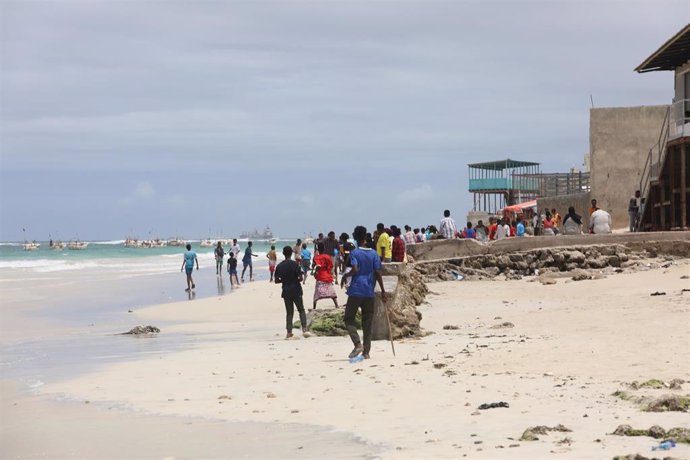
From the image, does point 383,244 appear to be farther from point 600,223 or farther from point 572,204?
point 572,204

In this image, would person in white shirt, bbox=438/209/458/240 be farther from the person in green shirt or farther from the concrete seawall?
the person in green shirt

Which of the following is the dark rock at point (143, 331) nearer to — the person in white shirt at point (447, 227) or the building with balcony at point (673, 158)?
the person in white shirt at point (447, 227)

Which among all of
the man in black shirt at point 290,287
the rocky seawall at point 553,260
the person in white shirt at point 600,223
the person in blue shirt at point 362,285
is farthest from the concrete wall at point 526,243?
the person in blue shirt at point 362,285

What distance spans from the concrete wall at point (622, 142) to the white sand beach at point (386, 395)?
692 inches

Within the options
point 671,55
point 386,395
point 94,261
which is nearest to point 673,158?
point 671,55

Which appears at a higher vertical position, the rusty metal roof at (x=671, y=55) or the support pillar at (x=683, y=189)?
the rusty metal roof at (x=671, y=55)

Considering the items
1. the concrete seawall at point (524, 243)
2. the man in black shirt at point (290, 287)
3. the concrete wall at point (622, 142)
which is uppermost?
the concrete wall at point (622, 142)

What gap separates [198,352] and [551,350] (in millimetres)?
5211

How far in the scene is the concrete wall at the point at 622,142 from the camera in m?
32.0

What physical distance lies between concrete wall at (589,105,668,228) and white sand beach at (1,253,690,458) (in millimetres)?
17581

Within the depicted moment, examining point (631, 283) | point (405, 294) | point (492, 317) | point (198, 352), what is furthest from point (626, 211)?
point (198, 352)

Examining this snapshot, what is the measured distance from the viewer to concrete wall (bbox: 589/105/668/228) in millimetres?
32000

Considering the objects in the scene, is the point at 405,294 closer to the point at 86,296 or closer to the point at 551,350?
the point at 551,350

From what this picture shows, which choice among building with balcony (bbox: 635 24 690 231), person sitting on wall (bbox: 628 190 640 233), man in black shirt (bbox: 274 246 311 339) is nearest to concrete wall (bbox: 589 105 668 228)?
building with balcony (bbox: 635 24 690 231)
